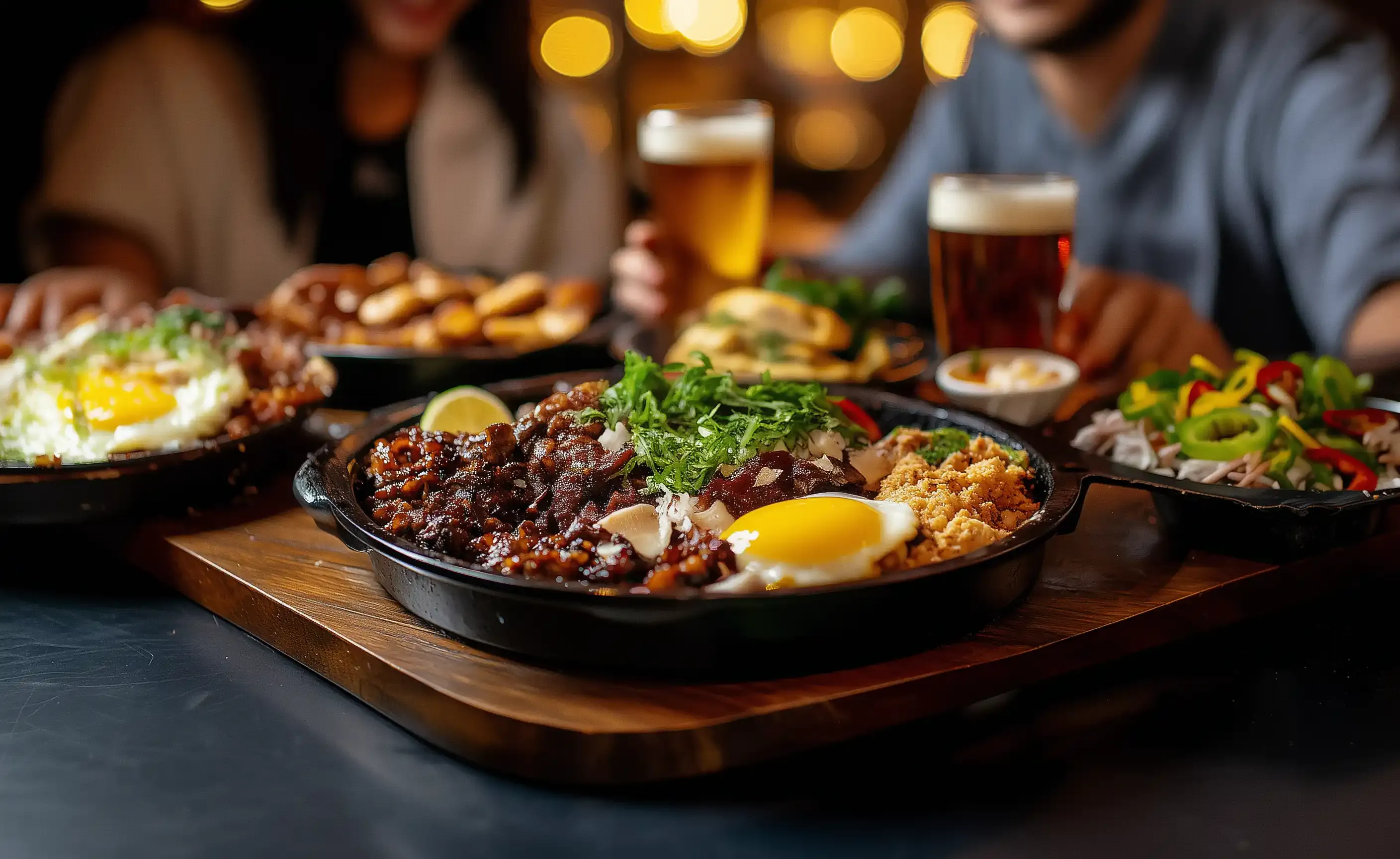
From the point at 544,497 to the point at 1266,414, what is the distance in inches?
46.2

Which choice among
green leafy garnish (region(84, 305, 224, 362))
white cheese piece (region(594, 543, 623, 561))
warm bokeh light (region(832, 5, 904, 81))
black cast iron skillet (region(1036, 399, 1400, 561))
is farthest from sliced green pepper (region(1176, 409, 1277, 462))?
warm bokeh light (region(832, 5, 904, 81))

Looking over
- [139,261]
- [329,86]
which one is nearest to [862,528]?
[139,261]

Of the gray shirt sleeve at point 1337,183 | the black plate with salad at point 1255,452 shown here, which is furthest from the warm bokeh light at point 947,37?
the black plate with salad at point 1255,452

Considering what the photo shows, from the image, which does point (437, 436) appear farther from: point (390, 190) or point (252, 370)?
point (390, 190)

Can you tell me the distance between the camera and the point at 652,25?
9555 mm

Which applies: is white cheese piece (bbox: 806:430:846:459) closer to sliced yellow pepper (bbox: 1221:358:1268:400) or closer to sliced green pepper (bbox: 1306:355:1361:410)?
sliced yellow pepper (bbox: 1221:358:1268:400)

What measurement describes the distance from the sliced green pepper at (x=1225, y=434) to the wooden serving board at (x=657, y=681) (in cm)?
16

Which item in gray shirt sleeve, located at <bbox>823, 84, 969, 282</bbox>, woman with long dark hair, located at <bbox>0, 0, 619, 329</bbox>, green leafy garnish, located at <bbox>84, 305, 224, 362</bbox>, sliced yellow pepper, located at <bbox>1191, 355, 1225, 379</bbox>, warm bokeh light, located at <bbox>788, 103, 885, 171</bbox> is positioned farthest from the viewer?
warm bokeh light, located at <bbox>788, 103, 885, 171</bbox>

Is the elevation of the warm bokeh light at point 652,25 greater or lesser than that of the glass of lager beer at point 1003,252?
greater

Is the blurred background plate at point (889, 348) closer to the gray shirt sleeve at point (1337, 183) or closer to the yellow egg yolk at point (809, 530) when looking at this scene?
the yellow egg yolk at point (809, 530)

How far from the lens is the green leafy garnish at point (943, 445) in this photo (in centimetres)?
171

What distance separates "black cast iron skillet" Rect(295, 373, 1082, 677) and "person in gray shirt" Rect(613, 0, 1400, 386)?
1969 mm

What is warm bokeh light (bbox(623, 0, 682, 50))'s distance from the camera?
9.34 metres

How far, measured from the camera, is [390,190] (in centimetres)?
522
